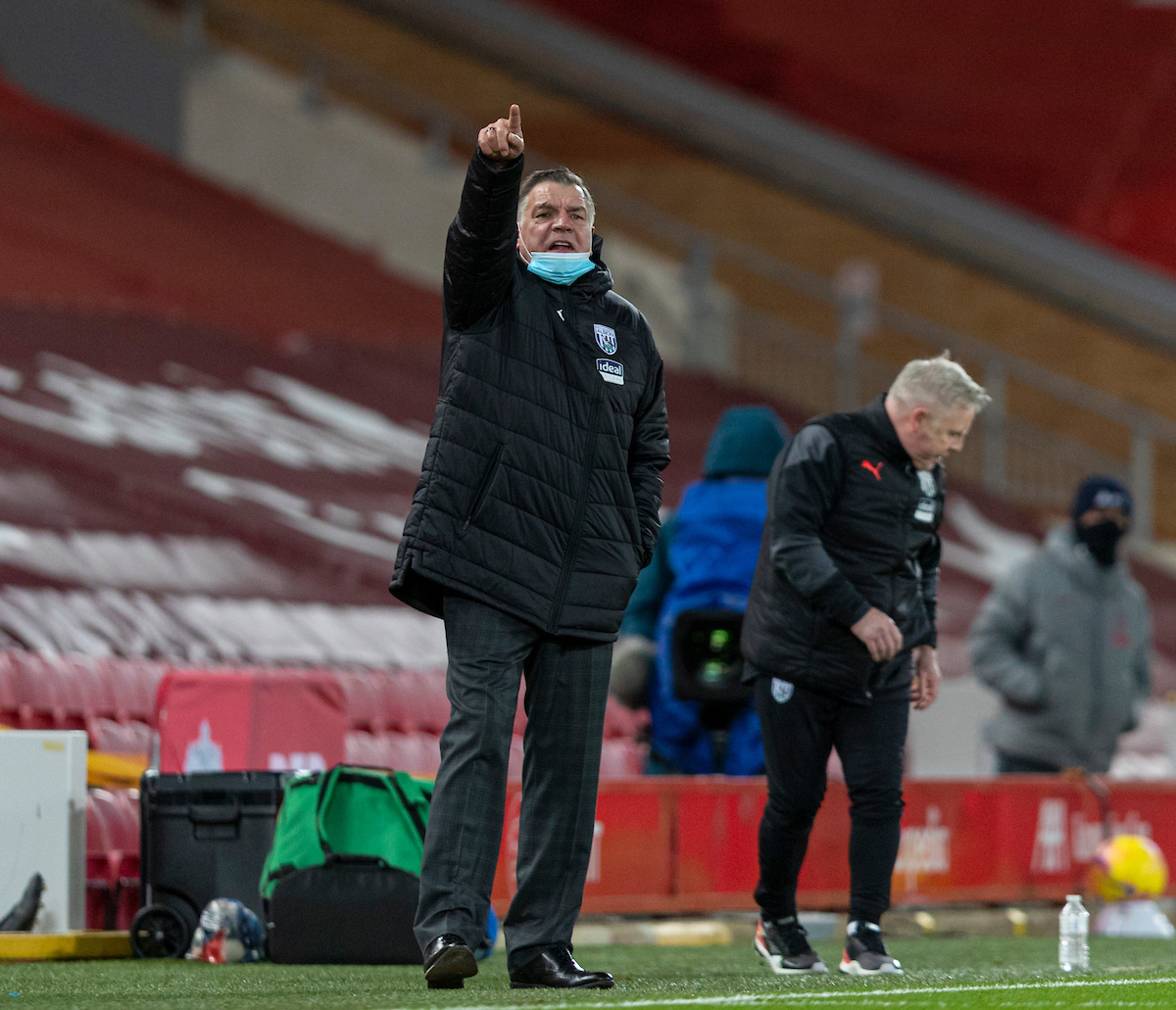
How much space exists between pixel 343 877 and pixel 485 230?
189cm

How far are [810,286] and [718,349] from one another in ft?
2.95

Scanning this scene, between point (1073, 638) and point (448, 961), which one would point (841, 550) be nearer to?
point (448, 961)

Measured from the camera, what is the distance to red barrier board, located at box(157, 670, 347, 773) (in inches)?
232

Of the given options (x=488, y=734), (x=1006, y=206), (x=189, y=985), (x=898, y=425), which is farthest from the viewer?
(x=1006, y=206)

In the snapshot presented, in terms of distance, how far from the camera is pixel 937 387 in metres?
4.66

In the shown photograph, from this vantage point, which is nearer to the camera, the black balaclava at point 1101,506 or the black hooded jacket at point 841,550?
the black hooded jacket at point 841,550

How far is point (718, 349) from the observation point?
16.0 meters

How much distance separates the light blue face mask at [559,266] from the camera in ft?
13.2

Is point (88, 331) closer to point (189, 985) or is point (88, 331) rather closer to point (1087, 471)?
point (1087, 471)

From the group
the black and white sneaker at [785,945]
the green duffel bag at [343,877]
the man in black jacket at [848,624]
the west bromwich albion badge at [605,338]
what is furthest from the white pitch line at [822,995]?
the green duffel bag at [343,877]

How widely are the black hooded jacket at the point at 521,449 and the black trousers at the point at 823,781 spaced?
81 centimetres

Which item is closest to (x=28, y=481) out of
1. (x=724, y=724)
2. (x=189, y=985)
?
(x=724, y=724)

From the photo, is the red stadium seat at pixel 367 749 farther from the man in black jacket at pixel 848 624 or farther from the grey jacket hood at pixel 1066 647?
the man in black jacket at pixel 848 624

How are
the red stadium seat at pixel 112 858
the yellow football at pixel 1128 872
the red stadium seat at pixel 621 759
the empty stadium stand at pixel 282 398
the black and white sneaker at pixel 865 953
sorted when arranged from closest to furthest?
the black and white sneaker at pixel 865 953, the red stadium seat at pixel 112 858, the yellow football at pixel 1128 872, the empty stadium stand at pixel 282 398, the red stadium seat at pixel 621 759
